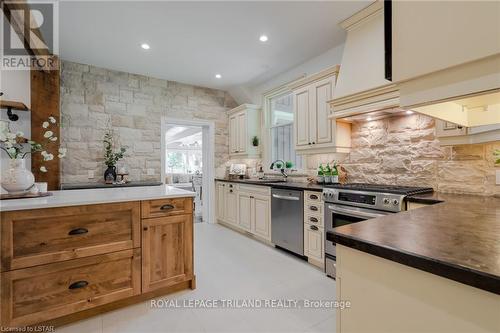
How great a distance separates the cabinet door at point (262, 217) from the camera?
3.53 meters

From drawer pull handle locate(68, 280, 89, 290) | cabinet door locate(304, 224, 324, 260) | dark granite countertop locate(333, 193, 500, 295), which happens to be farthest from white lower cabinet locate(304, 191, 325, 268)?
drawer pull handle locate(68, 280, 89, 290)

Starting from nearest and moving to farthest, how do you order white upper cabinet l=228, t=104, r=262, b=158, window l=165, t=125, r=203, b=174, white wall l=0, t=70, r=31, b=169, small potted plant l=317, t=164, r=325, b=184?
1. white wall l=0, t=70, r=31, b=169
2. small potted plant l=317, t=164, r=325, b=184
3. white upper cabinet l=228, t=104, r=262, b=158
4. window l=165, t=125, r=203, b=174

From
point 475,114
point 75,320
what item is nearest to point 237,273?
point 75,320

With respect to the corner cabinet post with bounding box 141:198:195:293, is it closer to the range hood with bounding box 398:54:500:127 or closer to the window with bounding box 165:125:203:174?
the range hood with bounding box 398:54:500:127

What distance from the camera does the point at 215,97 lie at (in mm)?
5195

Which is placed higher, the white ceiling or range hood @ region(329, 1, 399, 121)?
the white ceiling

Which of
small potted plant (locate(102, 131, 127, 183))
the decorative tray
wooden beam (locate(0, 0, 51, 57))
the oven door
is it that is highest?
wooden beam (locate(0, 0, 51, 57))

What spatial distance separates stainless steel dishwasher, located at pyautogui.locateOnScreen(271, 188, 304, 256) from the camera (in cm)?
297

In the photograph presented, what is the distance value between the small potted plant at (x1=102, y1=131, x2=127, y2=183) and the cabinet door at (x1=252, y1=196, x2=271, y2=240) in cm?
240

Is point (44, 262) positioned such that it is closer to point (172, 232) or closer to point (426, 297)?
point (172, 232)

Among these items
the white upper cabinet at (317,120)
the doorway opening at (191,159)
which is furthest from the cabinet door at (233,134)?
the white upper cabinet at (317,120)

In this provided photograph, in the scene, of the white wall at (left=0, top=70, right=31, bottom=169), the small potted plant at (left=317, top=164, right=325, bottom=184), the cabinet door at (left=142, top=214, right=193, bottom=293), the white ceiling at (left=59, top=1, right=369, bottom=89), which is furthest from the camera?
the small potted plant at (left=317, top=164, right=325, bottom=184)

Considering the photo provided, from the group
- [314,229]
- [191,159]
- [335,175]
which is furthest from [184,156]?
[314,229]

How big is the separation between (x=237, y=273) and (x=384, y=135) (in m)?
2.39
